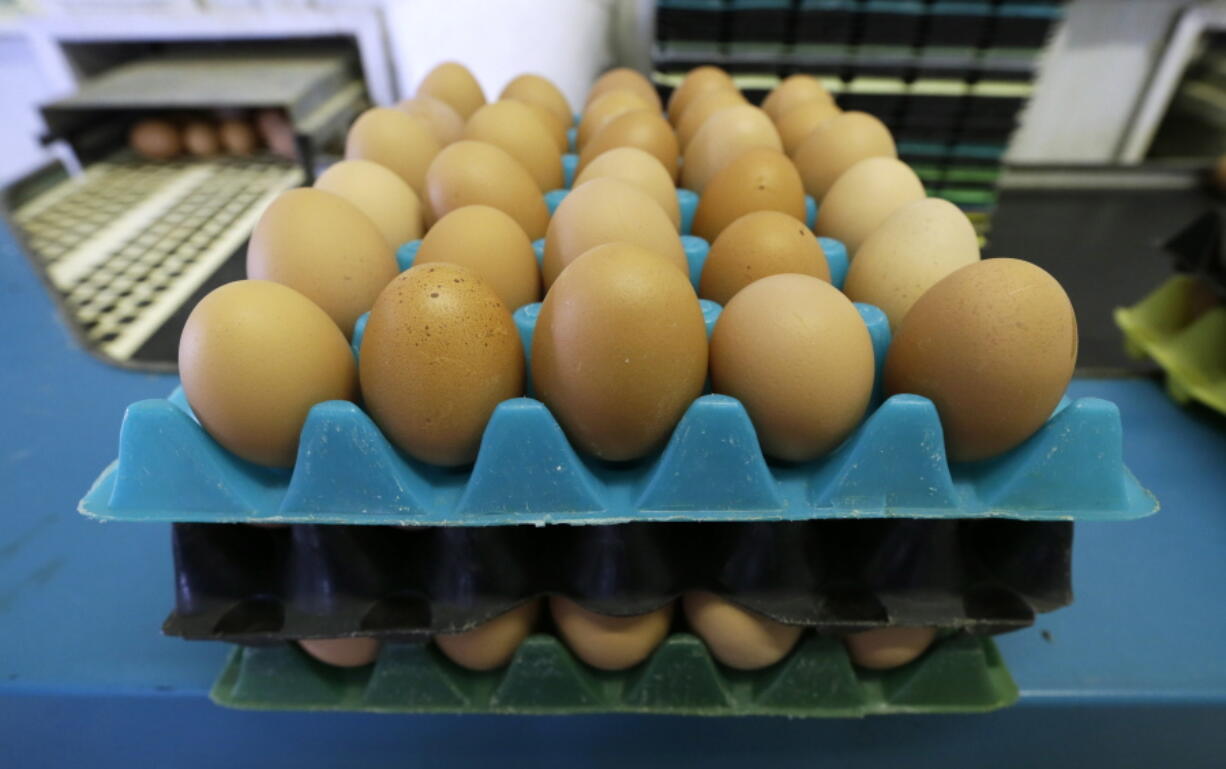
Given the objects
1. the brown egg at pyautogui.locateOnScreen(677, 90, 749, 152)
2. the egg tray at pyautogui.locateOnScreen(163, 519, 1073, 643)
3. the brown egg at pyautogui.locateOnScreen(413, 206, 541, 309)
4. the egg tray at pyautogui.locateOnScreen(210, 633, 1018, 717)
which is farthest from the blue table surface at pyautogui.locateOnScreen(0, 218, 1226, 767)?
the brown egg at pyautogui.locateOnScreen(677, 90, 749, 152)

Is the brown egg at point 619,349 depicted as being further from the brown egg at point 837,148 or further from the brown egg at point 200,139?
the brown egg at point 200,139

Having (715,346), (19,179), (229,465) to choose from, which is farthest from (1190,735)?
(19,179)

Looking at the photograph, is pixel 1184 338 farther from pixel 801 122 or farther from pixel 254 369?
pixel 254 369

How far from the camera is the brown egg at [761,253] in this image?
2.30 feet

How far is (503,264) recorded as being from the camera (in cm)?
72

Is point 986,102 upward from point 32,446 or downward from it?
upward

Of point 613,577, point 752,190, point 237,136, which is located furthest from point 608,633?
point 237,136

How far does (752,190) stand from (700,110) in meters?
0.42

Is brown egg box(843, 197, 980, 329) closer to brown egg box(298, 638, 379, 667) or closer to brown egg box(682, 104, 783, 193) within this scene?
brown egg box(682, 104, 783, 193)

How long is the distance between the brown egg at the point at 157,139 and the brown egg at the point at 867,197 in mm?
1984

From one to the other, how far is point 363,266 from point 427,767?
1.81 ft

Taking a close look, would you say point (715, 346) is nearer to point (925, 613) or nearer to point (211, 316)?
point (925, 613)

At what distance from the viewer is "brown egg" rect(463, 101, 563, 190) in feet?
3.23

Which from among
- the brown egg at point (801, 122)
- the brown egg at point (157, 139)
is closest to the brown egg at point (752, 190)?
the brown egg at point (801, 122)
